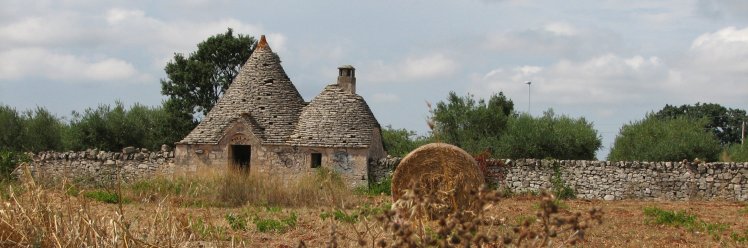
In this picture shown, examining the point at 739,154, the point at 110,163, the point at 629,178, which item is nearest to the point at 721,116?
the point at 739,154

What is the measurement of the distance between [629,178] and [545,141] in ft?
33.6

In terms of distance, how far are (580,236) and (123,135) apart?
1417 inches

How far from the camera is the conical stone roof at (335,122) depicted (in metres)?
25.0

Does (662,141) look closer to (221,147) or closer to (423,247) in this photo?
(221,147)

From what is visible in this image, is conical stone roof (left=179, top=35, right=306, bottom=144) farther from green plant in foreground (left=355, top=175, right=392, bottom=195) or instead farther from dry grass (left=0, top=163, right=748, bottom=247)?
dry grass (left=0, top=163, right=748, bottom=247)

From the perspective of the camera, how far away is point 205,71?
3678 cm

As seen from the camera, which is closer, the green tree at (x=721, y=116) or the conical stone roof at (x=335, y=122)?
the conical stone roof at (x=335, y=122)

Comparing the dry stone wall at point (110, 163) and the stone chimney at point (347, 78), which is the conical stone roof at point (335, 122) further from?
the dry stone wall at point (110, 163)

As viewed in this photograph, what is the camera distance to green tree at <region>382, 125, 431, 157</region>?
4412cm

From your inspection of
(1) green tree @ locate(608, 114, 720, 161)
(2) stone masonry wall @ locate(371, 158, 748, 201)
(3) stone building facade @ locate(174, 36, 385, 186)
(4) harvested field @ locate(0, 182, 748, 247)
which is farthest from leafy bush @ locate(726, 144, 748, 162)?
(3) stone building facade @ locate(174, 36, 385, 186)

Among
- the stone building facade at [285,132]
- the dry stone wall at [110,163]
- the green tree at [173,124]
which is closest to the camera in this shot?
the stone building facade at [285,132]

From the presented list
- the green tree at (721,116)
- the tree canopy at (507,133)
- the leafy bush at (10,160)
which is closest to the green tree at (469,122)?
the tree canopy at (507,133)

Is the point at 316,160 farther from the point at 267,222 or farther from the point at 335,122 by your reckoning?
the point at 267,222

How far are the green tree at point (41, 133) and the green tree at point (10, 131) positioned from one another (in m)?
0.25
